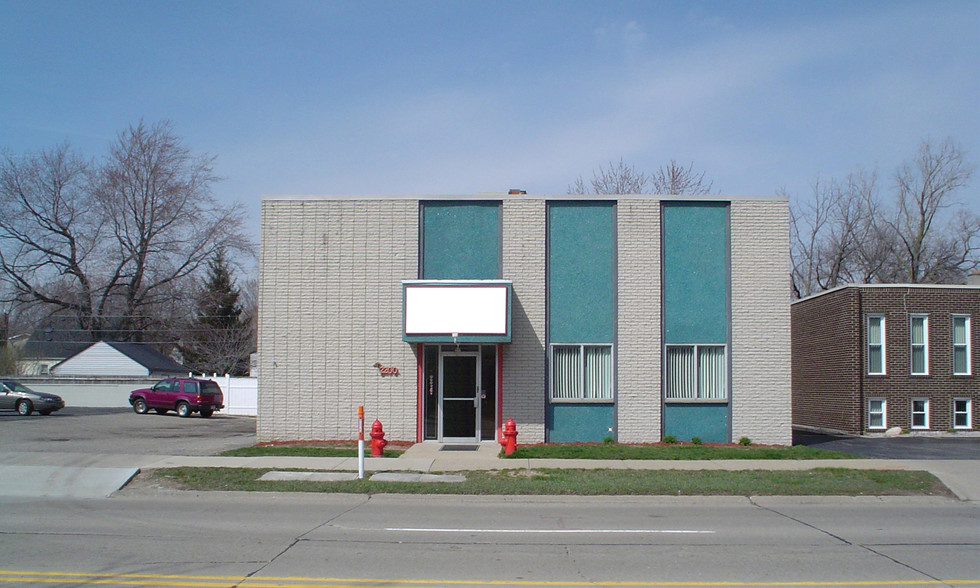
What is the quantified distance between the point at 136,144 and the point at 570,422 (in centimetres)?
4108

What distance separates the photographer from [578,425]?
1950cm

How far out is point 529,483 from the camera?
1372 centimetres

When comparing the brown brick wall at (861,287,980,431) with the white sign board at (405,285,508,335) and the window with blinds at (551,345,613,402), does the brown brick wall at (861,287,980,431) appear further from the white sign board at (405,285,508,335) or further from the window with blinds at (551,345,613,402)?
the white sign board at (405,285,508,335)

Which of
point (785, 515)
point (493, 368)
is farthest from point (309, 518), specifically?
point (493, 368)

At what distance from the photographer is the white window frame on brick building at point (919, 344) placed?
25.1 metres

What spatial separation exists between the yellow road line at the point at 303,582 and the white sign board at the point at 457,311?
11.3 m

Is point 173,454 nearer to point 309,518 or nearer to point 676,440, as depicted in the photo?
point 309,518

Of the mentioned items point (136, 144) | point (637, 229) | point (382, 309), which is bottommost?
point (382, 309)

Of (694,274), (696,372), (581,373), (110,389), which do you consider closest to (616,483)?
(581,373)

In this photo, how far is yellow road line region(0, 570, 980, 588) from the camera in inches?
282

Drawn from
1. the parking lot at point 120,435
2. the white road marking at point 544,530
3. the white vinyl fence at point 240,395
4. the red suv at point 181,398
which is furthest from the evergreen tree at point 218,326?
the white road marking at point 544,530

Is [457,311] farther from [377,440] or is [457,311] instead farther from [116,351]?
[116,351]

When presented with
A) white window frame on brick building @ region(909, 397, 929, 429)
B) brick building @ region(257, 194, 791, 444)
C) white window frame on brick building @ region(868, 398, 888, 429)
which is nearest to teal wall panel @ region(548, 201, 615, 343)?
brick building @ region(257, 194, 791, 444)

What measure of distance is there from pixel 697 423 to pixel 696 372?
4.14 feet
